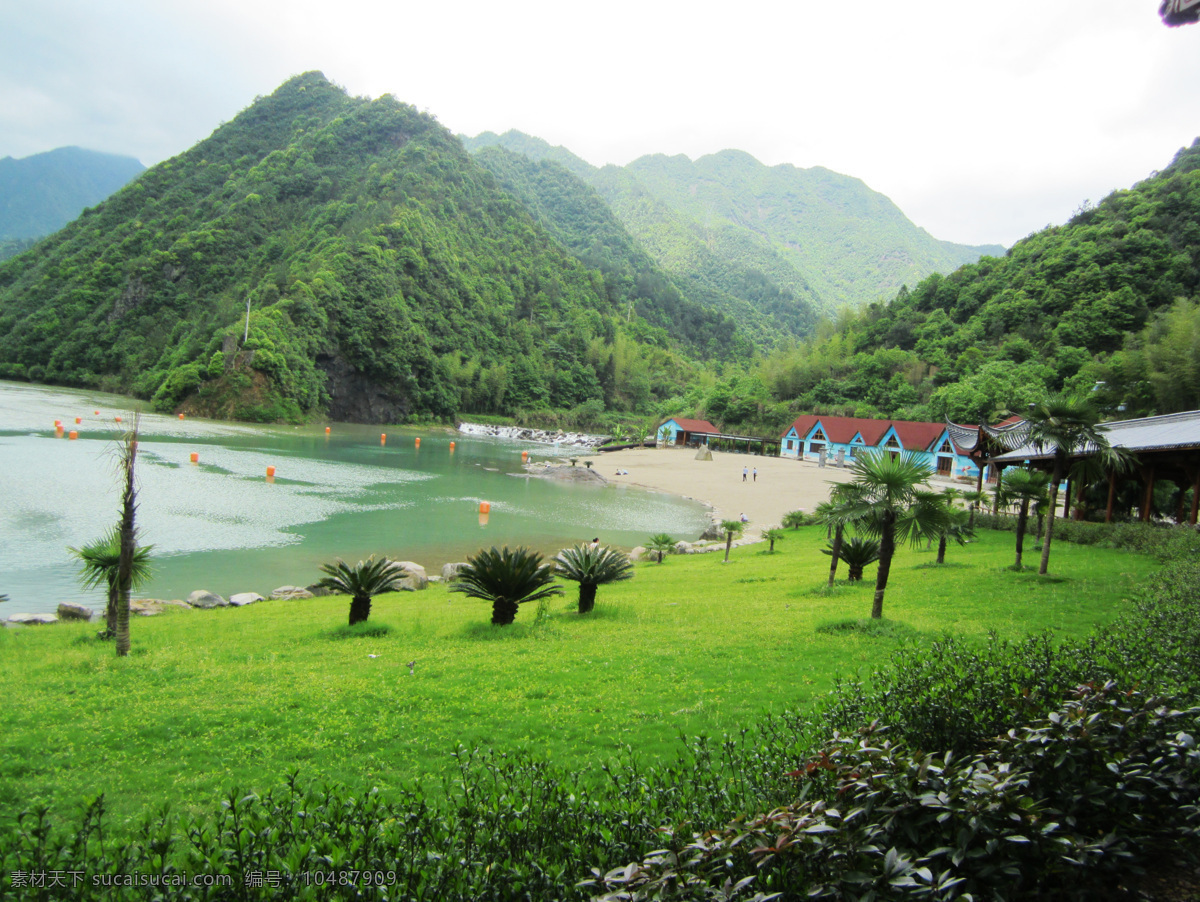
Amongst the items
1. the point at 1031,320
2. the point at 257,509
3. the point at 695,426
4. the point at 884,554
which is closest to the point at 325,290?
the point at 695,426

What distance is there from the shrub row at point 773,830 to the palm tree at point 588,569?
8587 mm

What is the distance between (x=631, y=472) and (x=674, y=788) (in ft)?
173

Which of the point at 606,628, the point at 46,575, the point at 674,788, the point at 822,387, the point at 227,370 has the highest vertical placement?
the point at 822,387

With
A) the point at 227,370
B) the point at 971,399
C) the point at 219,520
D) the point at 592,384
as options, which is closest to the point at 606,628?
the point at 219,520

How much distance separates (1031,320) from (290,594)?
280 feet

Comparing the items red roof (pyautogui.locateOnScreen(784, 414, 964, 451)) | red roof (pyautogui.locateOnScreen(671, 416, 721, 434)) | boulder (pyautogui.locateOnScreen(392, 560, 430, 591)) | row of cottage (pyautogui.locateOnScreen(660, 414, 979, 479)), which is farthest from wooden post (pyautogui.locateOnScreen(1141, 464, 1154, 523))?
red roof (pyautogui.locateOnScreen(671, 416, 721, 434))

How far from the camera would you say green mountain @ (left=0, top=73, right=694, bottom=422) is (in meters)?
88.0

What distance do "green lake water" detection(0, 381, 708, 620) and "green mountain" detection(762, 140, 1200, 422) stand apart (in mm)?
43917

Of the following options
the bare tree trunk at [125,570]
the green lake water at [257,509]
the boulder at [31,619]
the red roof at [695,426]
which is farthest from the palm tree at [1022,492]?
the red roof at [695,426]

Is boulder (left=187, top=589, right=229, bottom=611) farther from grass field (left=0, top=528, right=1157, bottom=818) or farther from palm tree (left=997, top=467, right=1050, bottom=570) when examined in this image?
palm tree (left=997, top=467, right=1050, bottom=570)

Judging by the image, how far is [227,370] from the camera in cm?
7575

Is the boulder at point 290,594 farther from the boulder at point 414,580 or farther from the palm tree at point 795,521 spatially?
the palm tree at point 795,521

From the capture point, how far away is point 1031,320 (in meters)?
74.2

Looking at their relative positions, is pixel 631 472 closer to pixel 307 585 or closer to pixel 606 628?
pixel 307 585
